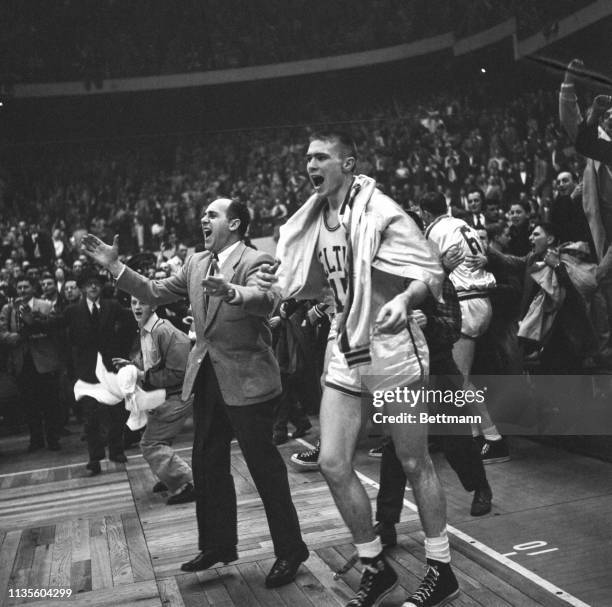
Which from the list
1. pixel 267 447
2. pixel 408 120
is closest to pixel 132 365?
pixel 267 447

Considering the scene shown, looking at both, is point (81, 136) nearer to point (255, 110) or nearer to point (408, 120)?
point (255, 110)

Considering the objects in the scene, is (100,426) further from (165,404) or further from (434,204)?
(434,204)

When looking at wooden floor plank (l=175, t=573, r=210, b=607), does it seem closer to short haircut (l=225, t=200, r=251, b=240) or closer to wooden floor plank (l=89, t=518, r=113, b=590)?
wooden floor plank (l=89, t=518, r=113, b=590)

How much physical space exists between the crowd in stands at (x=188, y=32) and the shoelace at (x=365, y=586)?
22.3 m

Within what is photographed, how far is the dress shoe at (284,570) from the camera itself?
3.53 metres

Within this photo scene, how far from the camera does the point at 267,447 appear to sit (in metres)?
3.67

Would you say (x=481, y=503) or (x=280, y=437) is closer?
(x=481, y=503)

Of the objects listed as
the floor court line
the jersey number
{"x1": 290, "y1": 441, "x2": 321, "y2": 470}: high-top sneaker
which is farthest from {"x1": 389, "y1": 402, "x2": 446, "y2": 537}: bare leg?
{"x1": 290, "y1": 441, "x2": 321, "y2": 470}: high-top sneaker

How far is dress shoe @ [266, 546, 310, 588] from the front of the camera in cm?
353

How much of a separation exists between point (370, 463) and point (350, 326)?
314 centimetres

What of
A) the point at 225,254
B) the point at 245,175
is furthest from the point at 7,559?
the point at 245,175

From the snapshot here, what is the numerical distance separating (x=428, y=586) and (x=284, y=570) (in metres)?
0.78

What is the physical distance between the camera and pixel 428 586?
119 inches

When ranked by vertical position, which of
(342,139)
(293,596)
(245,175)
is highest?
(245,175)
